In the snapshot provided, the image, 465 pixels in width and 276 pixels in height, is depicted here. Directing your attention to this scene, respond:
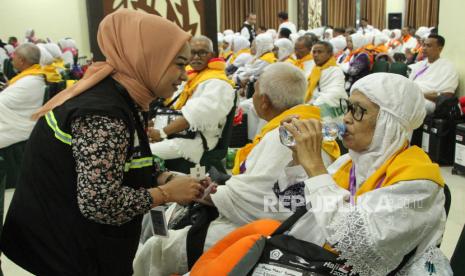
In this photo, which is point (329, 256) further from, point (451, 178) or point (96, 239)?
point (451, 178)

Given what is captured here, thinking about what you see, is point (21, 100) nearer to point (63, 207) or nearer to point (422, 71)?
point (63, 207)

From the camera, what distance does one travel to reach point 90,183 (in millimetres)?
1354

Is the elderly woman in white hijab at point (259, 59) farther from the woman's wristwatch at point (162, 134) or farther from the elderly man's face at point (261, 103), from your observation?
the elderly man's face at point (261, 103)

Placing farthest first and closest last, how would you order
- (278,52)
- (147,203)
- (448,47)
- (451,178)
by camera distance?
1. (278,52)
2. (448,47)
3. (451,178)
4. (147,203)

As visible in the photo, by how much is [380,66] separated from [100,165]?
240 inches

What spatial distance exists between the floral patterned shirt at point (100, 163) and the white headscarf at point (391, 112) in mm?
827

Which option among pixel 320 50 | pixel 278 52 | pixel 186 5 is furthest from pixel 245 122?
pixel 186 5

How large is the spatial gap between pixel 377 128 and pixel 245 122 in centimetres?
407

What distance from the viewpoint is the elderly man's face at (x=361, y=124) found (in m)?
1.69

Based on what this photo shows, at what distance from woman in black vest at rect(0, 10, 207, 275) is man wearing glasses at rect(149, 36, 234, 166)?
180 centimetres

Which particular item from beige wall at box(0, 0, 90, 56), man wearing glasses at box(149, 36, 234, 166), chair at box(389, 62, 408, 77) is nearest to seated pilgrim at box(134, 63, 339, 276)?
man wearing glasses at box(149, 36, 234, 166)

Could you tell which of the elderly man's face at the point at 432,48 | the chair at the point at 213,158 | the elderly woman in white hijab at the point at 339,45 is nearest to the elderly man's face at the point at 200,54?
the chair at the point at 213,158

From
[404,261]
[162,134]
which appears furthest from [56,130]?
[162,134]

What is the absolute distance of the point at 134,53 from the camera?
1.49m
